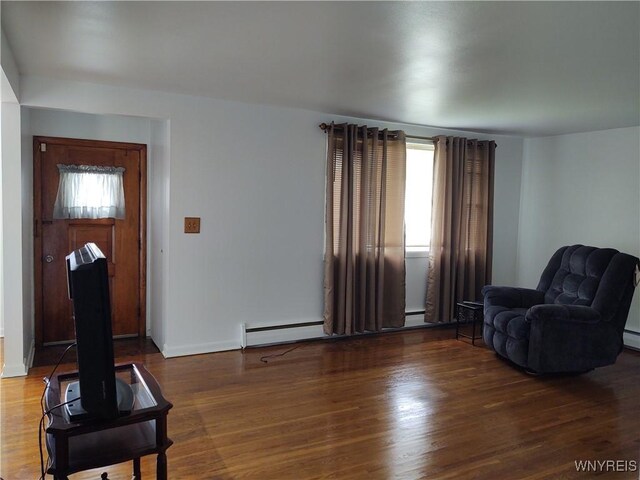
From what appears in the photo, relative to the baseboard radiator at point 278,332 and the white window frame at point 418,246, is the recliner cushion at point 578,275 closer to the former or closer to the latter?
the white window frame at point 418,246

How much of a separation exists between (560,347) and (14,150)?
455cm

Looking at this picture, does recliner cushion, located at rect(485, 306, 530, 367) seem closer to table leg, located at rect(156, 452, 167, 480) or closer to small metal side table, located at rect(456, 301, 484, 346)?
small metal side table, located at rect(456, 301, 484, 346)

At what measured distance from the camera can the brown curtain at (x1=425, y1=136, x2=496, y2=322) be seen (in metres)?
5.53

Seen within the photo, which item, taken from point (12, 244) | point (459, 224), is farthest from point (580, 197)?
point (12, 244)

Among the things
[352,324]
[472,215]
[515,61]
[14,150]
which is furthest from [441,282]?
[14,150]

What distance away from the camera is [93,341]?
1.66m

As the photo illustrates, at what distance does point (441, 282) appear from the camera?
18.5 feet

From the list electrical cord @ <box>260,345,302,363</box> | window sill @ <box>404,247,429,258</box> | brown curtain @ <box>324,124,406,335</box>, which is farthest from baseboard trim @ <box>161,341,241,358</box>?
window sill @ <box>404,247,429,258</box>

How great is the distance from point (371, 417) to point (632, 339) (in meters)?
3.41

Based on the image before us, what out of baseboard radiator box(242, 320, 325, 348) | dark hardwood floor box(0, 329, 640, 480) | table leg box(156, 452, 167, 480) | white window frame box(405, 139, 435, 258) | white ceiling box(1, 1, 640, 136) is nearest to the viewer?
table leg box(156, 452, 167, 480)

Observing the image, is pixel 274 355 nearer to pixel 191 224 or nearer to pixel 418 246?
pixel 191 224

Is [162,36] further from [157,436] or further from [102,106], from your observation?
[157,436]

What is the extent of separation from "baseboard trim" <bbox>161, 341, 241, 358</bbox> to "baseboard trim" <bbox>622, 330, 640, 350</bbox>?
400 centimetres

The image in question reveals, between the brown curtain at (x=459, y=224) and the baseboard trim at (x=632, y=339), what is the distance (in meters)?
1.50
